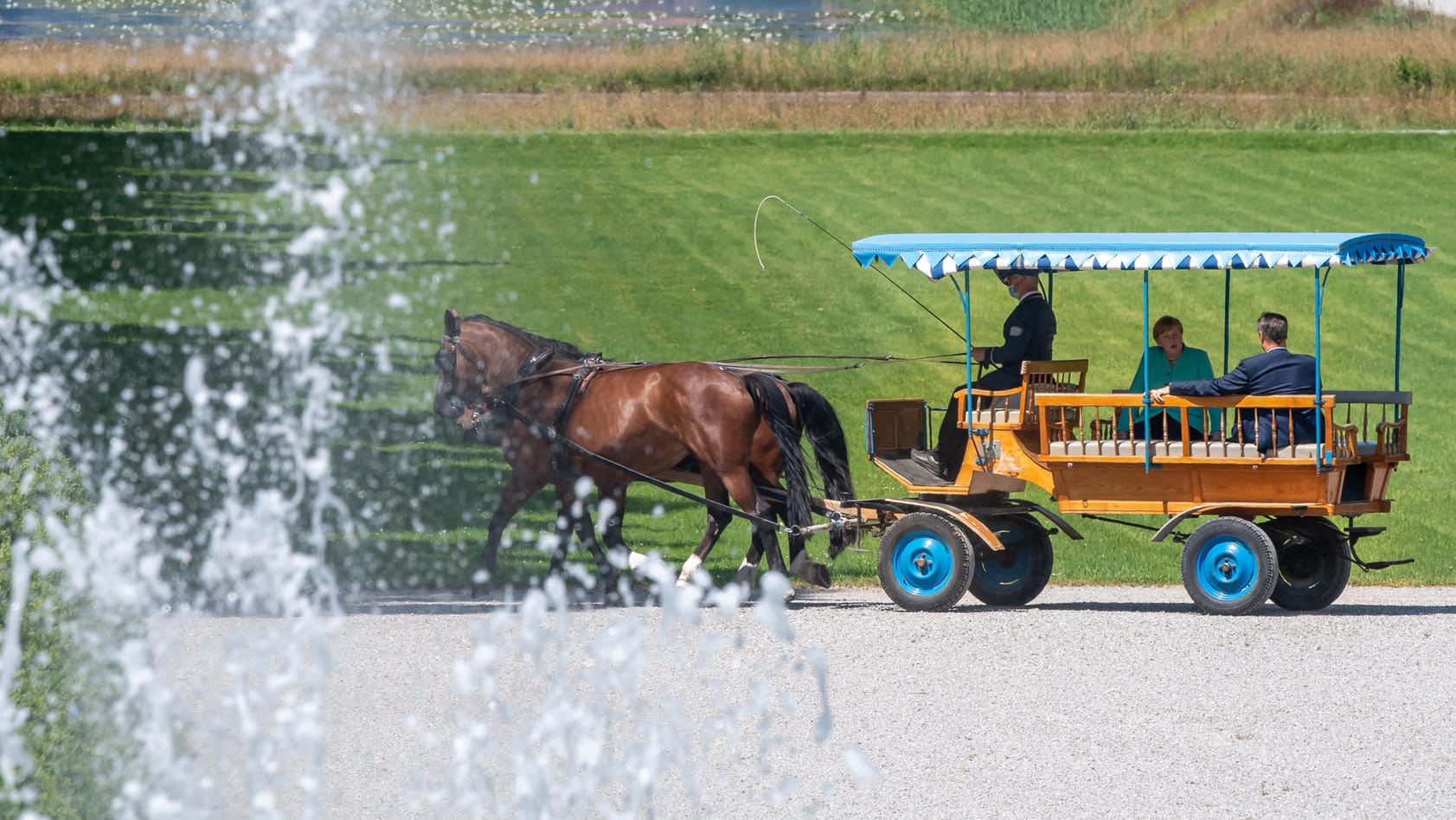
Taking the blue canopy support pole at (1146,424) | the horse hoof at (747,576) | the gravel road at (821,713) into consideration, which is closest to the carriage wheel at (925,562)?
the gravel road at (821,713)

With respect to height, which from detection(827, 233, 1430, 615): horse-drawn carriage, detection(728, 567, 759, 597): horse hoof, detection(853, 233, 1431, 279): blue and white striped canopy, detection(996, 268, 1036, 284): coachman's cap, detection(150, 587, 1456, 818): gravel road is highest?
detection(853, 233, 1431, 279): blue and white striped canopy

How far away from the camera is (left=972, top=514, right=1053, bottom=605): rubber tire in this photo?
38.8 ft

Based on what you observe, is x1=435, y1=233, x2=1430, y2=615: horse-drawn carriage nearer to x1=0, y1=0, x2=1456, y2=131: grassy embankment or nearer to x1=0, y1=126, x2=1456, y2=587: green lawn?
x1=0, y1=126, x2=1456, y2=587: green lawn

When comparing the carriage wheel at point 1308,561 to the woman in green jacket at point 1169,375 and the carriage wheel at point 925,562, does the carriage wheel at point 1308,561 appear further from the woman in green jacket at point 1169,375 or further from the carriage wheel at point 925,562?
the carriage wheel at point 925,562

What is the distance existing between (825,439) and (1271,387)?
2.74 metres

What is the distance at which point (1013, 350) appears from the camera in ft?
37.8

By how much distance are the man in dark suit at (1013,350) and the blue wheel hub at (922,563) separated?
2.00 feet

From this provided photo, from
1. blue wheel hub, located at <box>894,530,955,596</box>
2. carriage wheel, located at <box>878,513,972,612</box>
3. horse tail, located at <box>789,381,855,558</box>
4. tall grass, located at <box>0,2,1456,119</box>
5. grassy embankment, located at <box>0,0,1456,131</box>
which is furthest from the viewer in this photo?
tall grass, located at <box>0,2,1456,119</box>

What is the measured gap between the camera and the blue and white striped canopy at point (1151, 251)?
421 inches

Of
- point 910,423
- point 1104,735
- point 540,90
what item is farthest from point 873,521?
point 540,90

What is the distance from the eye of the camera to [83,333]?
2291cm

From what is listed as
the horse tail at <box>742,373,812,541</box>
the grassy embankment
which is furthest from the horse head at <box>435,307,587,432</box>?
the grassy embankment

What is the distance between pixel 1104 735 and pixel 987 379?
378 centimetres

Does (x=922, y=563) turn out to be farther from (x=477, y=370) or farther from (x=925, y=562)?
(x=477, y=370)
